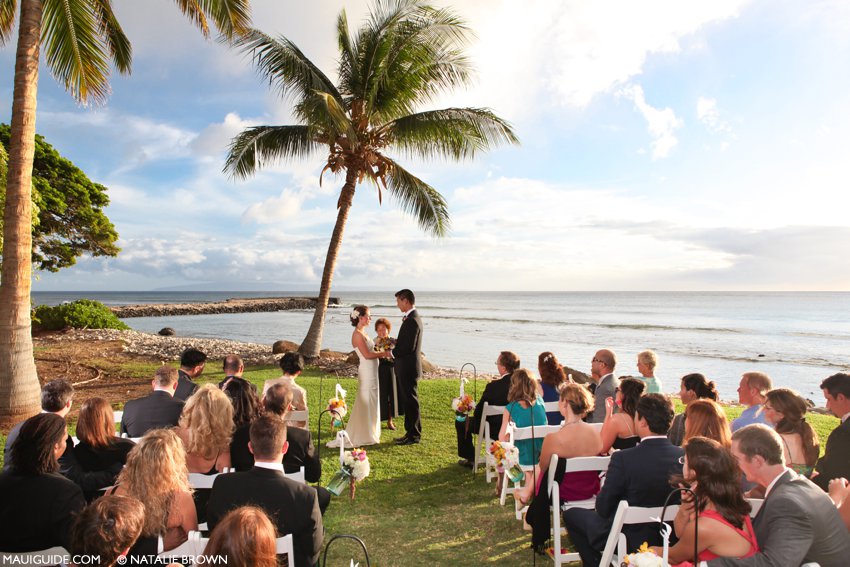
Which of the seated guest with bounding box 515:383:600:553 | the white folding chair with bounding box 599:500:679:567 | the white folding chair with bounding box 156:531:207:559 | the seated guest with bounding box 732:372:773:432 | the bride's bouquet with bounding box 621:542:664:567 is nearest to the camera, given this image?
the bride's bouquet with bounding box 621:542:664:567

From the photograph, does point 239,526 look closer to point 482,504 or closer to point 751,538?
point 751,538

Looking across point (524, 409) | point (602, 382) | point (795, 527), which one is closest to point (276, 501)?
point (795, 527)

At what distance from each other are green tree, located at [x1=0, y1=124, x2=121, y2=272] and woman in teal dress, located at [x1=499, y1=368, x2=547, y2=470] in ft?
72.7

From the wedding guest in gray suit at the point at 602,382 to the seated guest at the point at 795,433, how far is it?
6.56 feet

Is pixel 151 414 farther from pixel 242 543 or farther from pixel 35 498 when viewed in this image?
pixel 242 543

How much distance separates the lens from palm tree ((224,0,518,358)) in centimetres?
1462

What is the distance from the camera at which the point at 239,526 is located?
2.11m

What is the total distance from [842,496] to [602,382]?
9.96 feet

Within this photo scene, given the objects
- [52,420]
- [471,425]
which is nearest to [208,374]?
[471,425]

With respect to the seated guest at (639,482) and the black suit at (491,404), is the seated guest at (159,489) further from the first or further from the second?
the black suit at (491,404)

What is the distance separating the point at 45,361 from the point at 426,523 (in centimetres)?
1487

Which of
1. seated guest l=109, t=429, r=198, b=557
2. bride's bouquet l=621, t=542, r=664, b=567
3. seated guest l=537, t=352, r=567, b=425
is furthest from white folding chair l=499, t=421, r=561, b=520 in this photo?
seated guest l=109, t=429, r=198, b=557

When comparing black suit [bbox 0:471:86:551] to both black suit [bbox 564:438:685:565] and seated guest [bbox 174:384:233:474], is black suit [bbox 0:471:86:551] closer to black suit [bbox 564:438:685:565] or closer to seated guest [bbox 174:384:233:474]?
seated guest [bbox 174:384:233:474]

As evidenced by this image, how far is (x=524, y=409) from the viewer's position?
5582 mm
